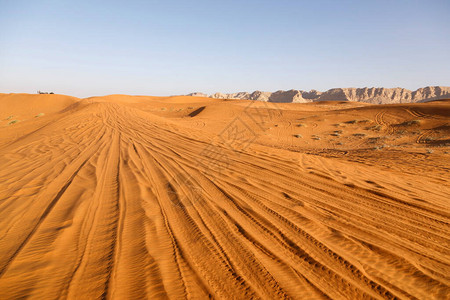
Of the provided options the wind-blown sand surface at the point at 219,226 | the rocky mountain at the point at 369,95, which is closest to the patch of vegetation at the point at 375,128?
the wind-blown sand surface at the point at 219,226

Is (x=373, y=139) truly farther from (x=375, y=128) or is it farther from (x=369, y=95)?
(x=369, y=95)

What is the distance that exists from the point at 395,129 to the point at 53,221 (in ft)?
55.3

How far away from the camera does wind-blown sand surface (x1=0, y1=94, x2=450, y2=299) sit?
194cm

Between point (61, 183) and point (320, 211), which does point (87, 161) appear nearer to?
point (61, 183)

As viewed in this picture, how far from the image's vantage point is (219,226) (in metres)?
2.81

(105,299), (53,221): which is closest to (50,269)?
(105,299)

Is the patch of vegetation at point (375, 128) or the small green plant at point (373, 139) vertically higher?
the patch of vegetation at point (375, 128)

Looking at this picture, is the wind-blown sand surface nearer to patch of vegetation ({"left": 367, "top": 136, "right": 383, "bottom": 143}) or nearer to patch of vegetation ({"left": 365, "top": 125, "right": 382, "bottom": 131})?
patch of vegetation ({"left": 367, "top": 136, "right": 383, "bottom": 143})

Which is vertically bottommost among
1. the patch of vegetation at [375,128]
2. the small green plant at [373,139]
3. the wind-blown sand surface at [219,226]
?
the small green plant at [373,139]

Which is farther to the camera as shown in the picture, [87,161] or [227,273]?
[87,161]

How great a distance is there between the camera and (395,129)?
45.0 feet

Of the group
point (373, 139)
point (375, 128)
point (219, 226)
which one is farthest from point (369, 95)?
point (219, 226)

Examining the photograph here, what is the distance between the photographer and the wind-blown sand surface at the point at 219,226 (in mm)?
1940

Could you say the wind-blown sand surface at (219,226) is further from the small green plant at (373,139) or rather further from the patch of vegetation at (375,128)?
the patch of vegetation at (375,128)
